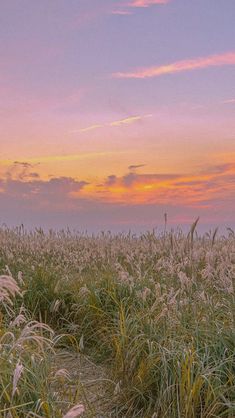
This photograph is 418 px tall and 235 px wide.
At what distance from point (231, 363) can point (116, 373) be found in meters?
0.99

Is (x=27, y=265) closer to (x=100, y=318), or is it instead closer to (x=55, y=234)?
(x=100, y=318)

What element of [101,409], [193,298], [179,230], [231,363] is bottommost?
[101,409]

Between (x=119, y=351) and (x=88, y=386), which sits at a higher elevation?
(x=119, y=351)

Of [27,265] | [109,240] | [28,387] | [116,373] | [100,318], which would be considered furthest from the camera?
[109,240]

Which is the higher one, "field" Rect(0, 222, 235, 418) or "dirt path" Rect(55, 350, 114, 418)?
"field" Rect(0, 222, 235, 418)

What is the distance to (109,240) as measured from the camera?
12586 millimetres

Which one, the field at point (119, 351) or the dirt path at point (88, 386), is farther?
the dirt path at point (88, 386)

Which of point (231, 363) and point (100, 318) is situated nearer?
point (231, 363)

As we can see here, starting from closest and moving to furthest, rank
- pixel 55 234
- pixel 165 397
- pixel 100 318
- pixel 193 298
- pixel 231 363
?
pixel 165 397 → pixel 231 363 → pixel 193 298 → pixel 100 318 → pixel 55 234

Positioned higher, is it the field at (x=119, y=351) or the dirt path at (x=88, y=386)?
the field at (x=119, y=351)

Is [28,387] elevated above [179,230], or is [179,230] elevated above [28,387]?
[179,230]

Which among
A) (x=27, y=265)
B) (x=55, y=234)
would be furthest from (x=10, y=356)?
(x=55, y=234)

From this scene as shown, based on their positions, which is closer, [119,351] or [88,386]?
[119,351]

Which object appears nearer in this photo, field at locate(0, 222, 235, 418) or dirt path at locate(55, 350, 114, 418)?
field at locate(0, 222, 235, 418)
